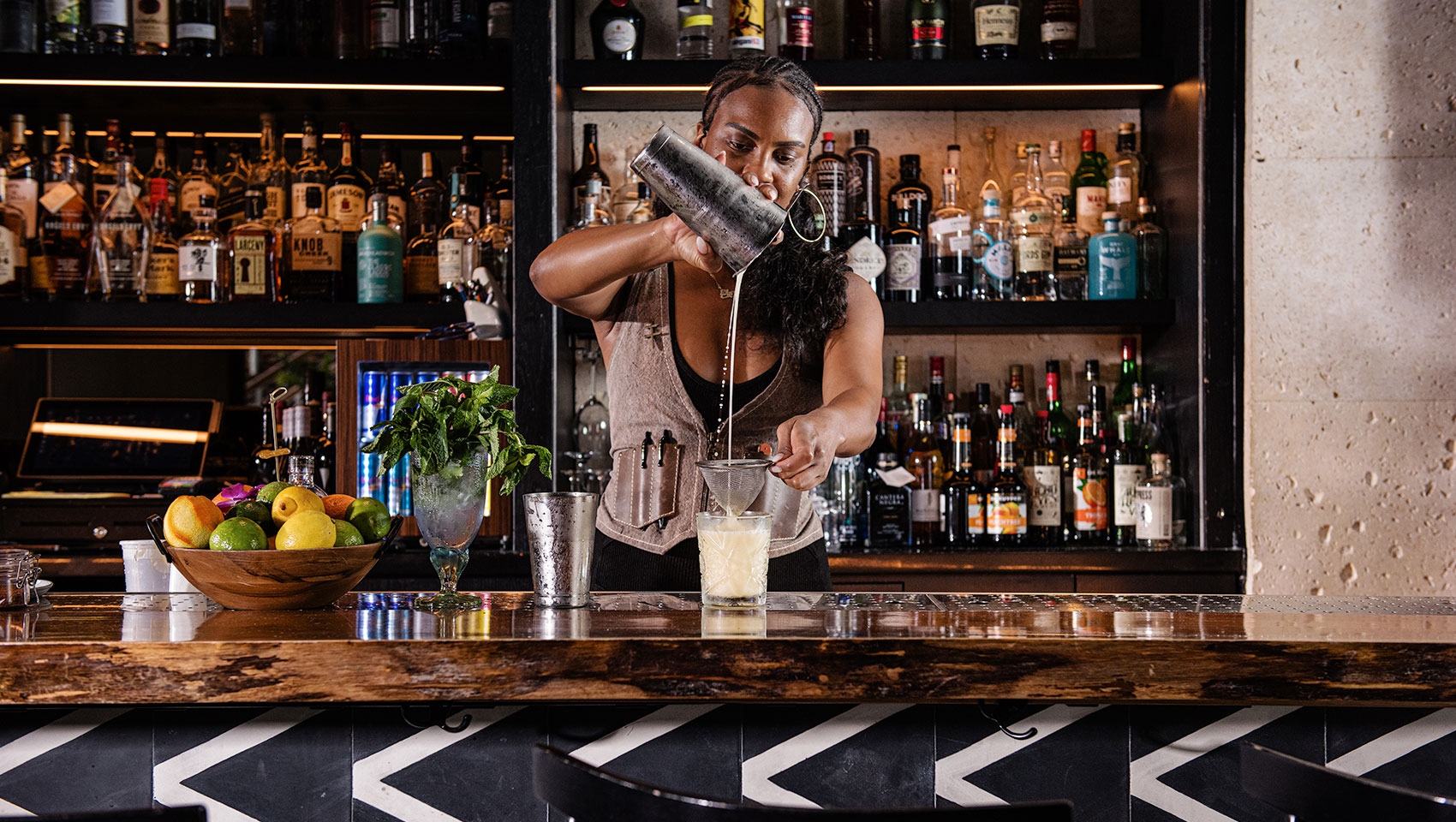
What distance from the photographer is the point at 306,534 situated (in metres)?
1.17

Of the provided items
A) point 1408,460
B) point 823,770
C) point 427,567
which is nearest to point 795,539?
point 823,770

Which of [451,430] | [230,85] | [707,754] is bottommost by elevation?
[707,754]

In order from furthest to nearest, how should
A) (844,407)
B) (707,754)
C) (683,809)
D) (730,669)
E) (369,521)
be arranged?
(844,407)
(369,521)
(707,754)
(730,669)
(683,809)

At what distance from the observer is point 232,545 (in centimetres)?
116

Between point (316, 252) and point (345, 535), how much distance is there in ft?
5.05

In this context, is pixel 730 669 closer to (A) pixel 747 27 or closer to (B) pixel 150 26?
(A) pixel 747 27

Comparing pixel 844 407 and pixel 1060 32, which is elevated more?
pixel 1060 32

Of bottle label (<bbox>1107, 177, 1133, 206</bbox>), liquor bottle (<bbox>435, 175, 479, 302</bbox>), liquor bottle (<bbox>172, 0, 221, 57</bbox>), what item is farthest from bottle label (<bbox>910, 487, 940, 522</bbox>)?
liquor bottle (<bbox>172, 0, 221, 57</bbox>)

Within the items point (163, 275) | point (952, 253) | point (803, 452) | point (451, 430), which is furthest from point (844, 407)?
point (163, 275)

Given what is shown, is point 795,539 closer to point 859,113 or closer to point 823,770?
point 823,770

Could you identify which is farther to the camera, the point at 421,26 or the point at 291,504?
the point at 421,26

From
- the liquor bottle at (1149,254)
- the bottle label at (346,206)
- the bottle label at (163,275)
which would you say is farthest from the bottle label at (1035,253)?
the bottle label at (163,275)

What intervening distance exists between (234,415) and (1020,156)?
201 cm

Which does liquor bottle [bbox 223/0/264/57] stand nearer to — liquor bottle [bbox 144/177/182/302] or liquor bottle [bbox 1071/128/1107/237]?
liquor bottle [bbox 144/177/182/302]
